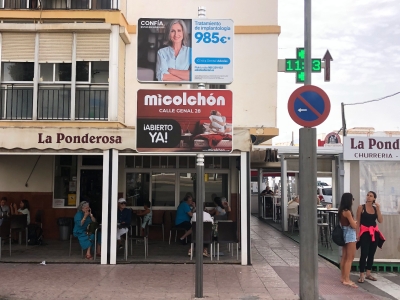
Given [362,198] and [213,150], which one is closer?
[213,150]

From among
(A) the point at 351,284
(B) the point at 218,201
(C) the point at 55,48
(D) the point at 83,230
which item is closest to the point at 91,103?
(C) the point at 55,48

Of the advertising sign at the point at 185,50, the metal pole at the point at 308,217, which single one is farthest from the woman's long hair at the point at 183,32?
the metal pole at the point at 308,217

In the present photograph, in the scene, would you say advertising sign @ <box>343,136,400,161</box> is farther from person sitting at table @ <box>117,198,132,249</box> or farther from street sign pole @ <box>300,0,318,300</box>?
person sitting at table @ <box>117,198,132,249</box>

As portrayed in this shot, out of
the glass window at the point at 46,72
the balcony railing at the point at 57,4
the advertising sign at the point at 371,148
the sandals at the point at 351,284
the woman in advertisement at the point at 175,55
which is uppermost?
the balcony railing at the point at 57,4

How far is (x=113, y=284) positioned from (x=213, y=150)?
134 inches

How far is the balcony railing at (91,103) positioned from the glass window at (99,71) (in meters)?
0.26

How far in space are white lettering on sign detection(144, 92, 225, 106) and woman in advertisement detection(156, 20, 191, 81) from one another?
345 millimetres

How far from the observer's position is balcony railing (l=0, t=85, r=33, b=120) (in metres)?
Answer: 13.2

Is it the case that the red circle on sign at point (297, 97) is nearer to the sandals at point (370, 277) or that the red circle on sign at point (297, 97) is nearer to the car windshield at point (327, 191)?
the sandals at point (370, 277)

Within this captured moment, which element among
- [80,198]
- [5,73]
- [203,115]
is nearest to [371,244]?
[203,115]

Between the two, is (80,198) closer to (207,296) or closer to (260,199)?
(207,296)

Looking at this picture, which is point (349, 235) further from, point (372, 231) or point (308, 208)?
point (308, 208)

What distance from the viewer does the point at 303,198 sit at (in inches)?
301

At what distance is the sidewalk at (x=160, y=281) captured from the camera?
810 centimetres
